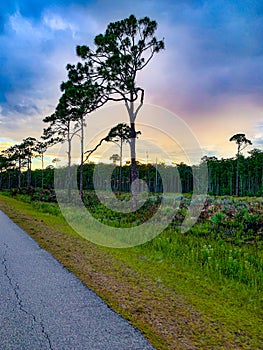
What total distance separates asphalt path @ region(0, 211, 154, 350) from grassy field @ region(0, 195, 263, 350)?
0.23 metres

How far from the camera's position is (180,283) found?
550 cm

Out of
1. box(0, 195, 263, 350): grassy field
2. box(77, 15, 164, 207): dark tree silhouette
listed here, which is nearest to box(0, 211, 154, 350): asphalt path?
box(0, 195, 263, 350): grassy field

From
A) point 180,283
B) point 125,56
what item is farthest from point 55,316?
point 125,56

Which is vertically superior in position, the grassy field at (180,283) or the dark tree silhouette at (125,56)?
the dark tree silhouette at (125,56)

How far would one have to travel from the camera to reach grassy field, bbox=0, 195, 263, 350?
3629mm

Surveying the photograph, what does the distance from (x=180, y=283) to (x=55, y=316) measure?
247cm

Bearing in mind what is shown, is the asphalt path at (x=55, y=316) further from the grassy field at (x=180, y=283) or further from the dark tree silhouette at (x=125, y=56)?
the dark tree silhouette at (x=125, y=56)

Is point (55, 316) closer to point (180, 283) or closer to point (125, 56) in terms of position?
point (180, 283)

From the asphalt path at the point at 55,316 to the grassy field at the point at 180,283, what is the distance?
9.2 inches

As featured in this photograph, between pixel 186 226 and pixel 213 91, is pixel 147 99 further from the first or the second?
pixel 186 226

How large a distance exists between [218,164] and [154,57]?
5949cm

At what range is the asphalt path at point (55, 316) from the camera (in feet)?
10.5

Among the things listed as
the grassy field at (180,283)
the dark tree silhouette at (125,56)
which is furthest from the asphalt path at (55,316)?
the dark tree silhouette at (125,56)

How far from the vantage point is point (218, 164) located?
75.0 metres
